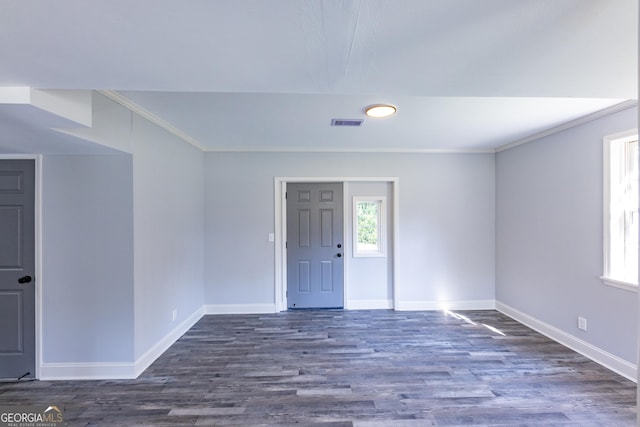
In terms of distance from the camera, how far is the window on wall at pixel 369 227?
4.39 meters

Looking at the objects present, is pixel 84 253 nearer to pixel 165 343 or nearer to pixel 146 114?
pixel 165 343

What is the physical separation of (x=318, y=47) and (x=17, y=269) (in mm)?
3176

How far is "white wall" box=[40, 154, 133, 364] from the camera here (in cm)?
250

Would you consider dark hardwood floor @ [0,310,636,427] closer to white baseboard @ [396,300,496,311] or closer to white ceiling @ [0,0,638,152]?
white baseboard @ [396,300,496,311]

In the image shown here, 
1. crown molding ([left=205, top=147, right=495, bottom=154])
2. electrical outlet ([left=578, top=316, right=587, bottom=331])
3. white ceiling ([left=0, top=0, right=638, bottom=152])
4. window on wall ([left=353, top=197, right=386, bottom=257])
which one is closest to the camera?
white ceiling ([left=0, top=0, right=638, bottom=152])

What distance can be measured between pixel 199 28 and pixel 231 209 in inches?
129

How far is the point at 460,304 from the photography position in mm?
4301

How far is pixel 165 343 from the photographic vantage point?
3078 millimetres

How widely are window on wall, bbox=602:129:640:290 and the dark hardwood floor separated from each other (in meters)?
0.94

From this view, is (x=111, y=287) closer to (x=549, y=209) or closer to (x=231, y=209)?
(x=231, y=209)

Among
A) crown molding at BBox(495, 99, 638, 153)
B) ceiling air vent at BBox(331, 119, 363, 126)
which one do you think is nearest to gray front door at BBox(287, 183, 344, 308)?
ceiling air vent at BBox(331, 119, 363, 126)

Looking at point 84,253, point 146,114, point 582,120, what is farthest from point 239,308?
point 582,120

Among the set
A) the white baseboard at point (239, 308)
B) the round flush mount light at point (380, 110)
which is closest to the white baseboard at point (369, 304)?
Result: the white baseboard at point (239, 308)

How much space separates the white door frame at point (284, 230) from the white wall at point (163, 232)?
42.5 inches
